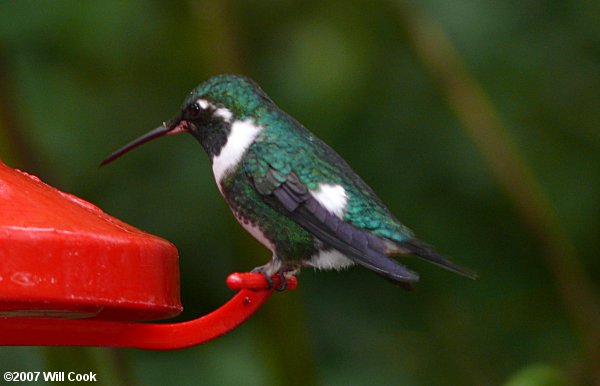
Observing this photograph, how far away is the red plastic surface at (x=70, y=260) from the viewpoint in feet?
5.44

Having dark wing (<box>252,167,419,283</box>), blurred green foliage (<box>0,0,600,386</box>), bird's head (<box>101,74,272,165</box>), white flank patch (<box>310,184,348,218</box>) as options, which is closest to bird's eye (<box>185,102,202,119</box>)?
bird's head (<box>101,74,272,165</box>)

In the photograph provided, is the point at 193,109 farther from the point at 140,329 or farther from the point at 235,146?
the point at 140,329

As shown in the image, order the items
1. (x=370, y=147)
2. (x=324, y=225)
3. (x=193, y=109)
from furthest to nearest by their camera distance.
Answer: (x=370, y=147), (x=193, y=109), (x=324, y=225)

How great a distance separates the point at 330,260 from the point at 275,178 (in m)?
0.24

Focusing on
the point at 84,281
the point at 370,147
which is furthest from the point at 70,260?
the point at 370,147

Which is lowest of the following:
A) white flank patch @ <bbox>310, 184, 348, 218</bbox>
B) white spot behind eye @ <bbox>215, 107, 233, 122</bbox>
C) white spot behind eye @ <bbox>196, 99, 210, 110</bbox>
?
white flank patch @ <bbox>310, 184, 348, 218</bbox>

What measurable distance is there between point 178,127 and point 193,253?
1618 mm

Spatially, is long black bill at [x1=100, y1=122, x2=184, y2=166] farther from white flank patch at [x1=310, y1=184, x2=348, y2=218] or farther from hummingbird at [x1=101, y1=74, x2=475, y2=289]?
white flank patch at [x1=310, y1=184, x2=348, y2=218]

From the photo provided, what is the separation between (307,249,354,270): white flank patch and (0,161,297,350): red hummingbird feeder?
303 millimetres

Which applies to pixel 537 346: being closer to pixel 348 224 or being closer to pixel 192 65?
pixel 192 65

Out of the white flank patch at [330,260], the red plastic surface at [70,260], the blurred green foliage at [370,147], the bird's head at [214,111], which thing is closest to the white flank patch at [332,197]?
the white flank patch at [330,260]

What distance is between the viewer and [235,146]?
7.91 ft

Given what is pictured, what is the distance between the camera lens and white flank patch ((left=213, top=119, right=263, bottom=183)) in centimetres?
241

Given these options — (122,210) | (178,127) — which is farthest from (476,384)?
(178,127)
